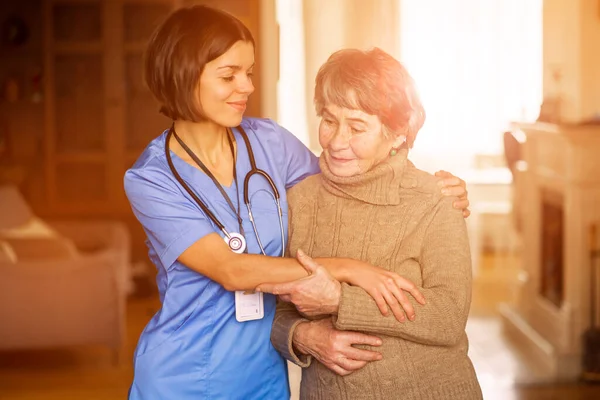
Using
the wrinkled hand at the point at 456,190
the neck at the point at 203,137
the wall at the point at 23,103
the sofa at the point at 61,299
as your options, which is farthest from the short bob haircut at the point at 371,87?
the wall at the point at 23,103

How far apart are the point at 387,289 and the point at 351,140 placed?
302mm

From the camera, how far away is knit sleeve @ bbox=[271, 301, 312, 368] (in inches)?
65.3

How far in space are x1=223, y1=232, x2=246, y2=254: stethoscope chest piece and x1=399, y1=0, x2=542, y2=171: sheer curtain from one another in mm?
2334

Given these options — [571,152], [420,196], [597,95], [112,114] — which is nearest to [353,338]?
[420,196]

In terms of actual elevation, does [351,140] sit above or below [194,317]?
above

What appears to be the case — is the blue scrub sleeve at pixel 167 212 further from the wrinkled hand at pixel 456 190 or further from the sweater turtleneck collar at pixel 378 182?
the wrinkled hand at pixel 456 190

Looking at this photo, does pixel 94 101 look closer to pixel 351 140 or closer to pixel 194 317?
pixel 194 317

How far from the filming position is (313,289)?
1.54 meters

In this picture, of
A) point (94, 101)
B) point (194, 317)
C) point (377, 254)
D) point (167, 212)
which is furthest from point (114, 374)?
point (377, 254)

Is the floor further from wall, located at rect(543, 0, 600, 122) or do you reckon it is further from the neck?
the neck

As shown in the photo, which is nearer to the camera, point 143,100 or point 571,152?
point 571,152

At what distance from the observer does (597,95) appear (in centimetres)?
445

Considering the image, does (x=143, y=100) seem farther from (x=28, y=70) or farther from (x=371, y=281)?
(x=371, y=281)

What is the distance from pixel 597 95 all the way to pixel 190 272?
338cm
